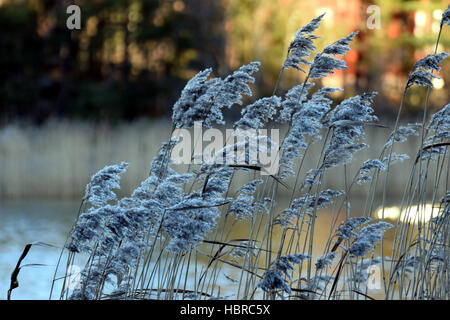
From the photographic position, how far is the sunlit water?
620 centimetres

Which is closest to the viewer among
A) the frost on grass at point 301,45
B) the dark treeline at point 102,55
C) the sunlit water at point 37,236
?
the frost on grass at point 301,45

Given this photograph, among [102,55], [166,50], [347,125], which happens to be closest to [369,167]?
[347,125]

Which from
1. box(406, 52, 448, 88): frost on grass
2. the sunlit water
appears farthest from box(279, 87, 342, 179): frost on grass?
the sunlit water

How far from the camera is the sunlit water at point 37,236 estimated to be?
6.20 metres

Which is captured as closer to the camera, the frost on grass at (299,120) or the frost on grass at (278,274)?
the frost on grass at (278,274)

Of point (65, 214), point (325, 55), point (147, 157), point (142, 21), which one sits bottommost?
point (65, 214)

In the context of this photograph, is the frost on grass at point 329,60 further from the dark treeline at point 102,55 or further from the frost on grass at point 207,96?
the dark treeline at point 102,55

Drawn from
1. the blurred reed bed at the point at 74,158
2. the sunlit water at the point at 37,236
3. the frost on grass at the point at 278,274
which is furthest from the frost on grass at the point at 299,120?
the blurred reed bed at the point at 74,158

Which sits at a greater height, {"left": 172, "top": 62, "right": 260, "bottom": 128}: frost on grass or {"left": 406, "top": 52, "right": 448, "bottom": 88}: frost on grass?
{"left": 406, "top": 52, "right": 448, "bottom": 88}: frost on grass

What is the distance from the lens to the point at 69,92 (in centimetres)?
1891

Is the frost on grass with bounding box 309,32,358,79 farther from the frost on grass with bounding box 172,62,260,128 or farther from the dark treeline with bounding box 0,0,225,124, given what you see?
the dark treeline with bounding box 0,0,225,124
